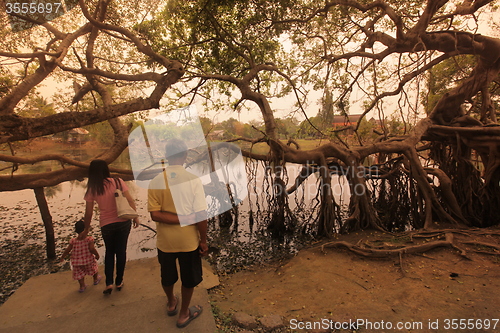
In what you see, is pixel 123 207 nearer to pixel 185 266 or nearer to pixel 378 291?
pixel 185 266

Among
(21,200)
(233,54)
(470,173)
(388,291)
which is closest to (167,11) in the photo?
(233,54)

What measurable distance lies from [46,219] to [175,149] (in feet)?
13.5

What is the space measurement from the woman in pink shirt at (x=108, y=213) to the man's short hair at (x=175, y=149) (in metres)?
0.99

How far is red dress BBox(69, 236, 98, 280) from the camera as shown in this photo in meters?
2.87

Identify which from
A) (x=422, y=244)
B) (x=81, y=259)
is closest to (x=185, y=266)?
(x=81, y=259)

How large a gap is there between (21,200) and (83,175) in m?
6.67

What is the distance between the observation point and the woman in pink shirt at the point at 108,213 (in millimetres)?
2660

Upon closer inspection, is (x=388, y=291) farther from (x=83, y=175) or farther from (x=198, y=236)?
(x=83, y=175)


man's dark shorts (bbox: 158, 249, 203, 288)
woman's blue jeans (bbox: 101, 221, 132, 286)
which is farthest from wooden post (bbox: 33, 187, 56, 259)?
man's dark shorts (bbox: 158, 249, 203, 288)

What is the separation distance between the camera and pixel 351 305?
9.08ft

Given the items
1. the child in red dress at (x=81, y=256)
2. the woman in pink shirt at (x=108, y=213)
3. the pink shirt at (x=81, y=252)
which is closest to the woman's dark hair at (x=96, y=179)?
the woman in pink shirt at (x=108, y=213)

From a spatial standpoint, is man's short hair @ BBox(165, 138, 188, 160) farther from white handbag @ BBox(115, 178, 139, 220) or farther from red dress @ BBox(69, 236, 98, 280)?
red dress @ BBox(69, 236, 98, 280)

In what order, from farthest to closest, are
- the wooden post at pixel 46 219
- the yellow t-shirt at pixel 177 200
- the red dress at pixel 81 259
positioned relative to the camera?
the wooden post at pixel 46 219 → the red dress at pixel 81 259 → the yellow t-shirt at pixel 177 200

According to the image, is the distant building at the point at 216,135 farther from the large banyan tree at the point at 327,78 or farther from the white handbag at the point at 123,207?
the white handbag at the point at 123,207
